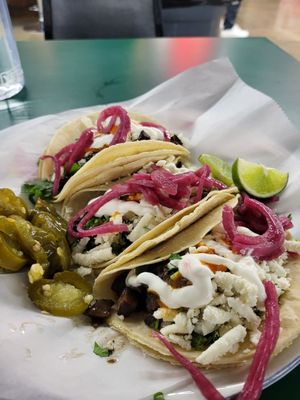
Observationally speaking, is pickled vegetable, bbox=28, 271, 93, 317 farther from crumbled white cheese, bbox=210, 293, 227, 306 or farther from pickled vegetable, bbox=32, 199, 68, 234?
crumbled white cheese, bbox=210, 293, 227, 306

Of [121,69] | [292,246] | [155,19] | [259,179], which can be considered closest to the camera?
[292,246]

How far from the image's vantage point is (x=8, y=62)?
2.79 m

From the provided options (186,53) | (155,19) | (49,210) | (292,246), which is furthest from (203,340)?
(155,19)

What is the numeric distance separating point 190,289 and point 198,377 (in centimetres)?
23

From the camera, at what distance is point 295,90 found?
2.97m

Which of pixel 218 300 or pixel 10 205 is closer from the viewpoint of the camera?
pixel 218 300

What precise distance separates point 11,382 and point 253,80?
260cm

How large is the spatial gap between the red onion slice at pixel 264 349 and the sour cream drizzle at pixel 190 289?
0.16 meters

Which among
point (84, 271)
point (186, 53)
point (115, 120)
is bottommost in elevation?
point (84, 271)

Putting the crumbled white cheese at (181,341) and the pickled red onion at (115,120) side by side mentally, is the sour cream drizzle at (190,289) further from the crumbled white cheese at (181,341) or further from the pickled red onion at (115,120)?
the pickled red onion at (115,120)

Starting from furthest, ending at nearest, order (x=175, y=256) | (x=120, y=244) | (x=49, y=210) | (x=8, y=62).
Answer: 1. (x=8, y=62)
2. (x=49, y=210)
3. (x=120, y=244)
4. (x=175, y=256)

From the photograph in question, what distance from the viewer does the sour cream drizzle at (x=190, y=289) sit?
1.27m

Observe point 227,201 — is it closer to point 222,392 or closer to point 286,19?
point 222,392

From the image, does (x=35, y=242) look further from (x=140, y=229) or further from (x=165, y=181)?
(x=165, y=181)
